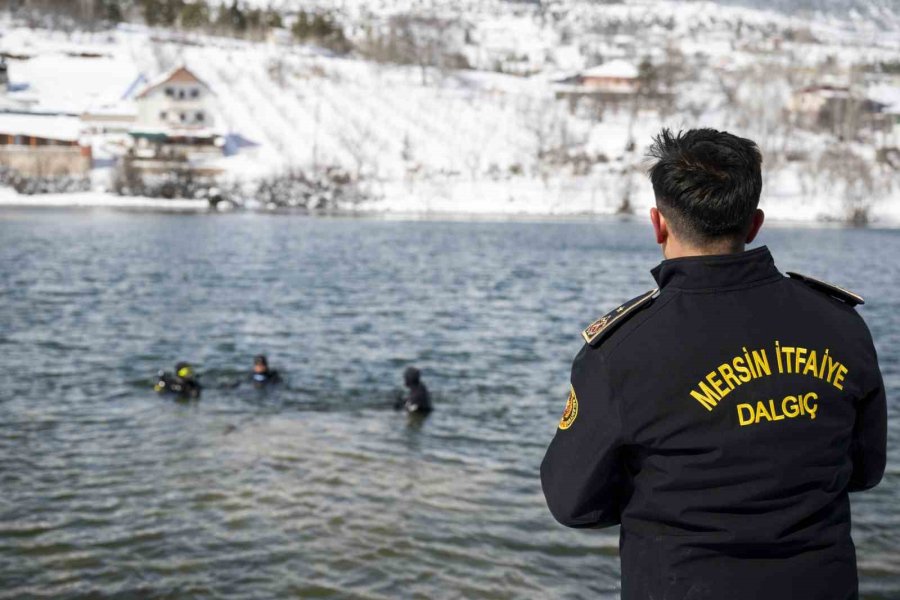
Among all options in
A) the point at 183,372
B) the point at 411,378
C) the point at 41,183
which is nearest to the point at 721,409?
the point at 411,378

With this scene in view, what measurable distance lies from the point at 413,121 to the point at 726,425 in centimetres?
9896

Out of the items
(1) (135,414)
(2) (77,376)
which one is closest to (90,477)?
(1) (135,414)

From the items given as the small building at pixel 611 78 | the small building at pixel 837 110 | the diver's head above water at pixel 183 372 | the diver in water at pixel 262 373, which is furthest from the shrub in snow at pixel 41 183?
the small building at pixel 837 110

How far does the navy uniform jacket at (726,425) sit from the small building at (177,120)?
80.9 metres

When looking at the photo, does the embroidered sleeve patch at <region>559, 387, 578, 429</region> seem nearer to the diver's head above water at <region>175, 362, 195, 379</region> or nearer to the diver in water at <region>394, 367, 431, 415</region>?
the diver in water at <region>394, 367, 431, 415</region>

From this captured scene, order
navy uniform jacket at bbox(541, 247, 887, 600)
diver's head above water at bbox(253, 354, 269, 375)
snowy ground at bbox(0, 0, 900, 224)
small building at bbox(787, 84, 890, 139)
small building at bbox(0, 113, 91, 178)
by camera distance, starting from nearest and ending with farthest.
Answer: navy uniform jacket at bbox(541, 247, 887, 600) → diver's head above water at bbox(253, 354, 269, 375) → small building at bbox(0, 113, 91, 178) → snowy ground at bbox(0, 0, 900, 224) → small building at bbox(787, 84, 890, 139)

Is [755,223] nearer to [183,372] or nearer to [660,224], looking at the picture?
[660,224]

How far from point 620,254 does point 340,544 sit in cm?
3581

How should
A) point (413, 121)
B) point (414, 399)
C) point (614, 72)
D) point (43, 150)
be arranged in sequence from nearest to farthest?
point (414, 399), point (43, 150), point (413, 121), point (614, 72)

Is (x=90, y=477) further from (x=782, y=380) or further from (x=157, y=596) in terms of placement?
(x=782, y=380)

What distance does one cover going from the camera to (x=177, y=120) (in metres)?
87.1

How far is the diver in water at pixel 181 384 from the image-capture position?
44.5ft

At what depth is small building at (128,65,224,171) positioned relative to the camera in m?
82.2

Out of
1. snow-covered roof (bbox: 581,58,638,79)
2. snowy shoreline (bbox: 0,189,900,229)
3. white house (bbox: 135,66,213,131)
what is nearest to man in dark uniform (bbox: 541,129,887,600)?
snowy shoreline (bbox: 0,189,900,229)
